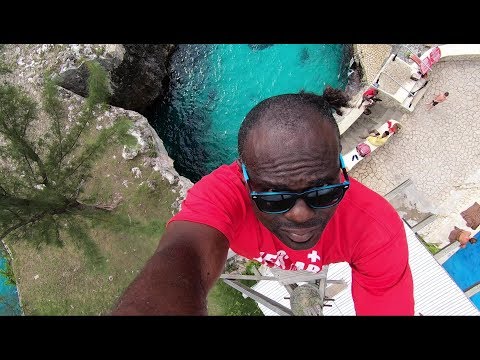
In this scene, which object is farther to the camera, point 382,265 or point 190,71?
point 190,71

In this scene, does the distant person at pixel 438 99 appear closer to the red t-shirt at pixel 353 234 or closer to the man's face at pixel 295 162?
the red t-shirt at pixel 353 234

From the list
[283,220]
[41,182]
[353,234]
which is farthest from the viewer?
[41,182]

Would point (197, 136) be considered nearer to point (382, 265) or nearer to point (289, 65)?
point (289, 65)

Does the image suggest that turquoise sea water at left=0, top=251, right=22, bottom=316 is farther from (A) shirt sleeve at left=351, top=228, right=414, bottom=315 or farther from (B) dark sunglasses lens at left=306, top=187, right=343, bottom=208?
(B) dark sunglasses lens at left=306, top=187, right=343, bottom=208

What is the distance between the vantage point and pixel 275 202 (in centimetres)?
262

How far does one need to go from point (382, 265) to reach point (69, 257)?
954 cm

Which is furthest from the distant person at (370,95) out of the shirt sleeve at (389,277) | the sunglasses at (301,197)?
the sunglasses at (301,197)

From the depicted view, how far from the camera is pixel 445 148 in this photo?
478 inches

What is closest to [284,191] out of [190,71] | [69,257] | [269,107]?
[269,107]

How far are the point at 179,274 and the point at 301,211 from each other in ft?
2.94

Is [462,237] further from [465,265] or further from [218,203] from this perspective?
[218,203]

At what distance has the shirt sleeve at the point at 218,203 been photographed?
289 cm

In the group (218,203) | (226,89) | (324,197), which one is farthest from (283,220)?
A: (226,89)

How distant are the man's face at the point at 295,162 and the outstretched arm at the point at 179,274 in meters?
0.52
